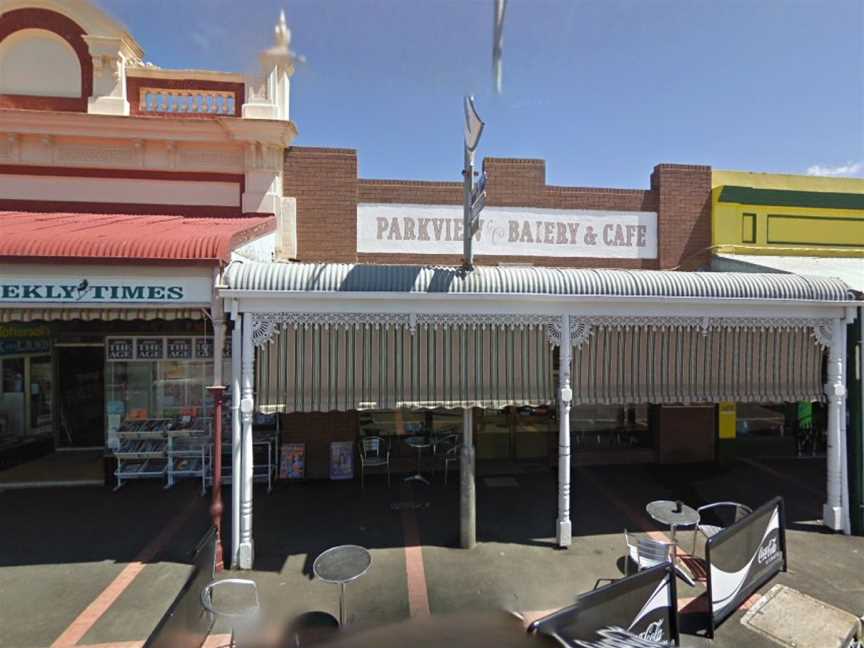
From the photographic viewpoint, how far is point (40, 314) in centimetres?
617

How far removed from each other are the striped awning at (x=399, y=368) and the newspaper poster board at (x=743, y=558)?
263 cm

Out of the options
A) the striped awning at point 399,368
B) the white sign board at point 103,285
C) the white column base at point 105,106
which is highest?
the white column base at point 105,106

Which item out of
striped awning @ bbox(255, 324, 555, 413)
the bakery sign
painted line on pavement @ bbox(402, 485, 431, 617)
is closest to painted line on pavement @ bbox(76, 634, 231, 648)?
painted line on pavement @ bbox(402, 485, 431, 617)

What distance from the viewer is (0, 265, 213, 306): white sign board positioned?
534 cm

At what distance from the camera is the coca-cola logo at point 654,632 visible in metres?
3.57

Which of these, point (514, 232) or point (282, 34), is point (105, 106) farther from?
point (514, 232)

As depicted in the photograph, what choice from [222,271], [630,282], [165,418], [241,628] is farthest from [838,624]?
[165,418]

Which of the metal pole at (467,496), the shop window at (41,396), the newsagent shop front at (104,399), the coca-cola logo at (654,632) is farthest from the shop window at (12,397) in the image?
the coca-cola logo at (654,632)

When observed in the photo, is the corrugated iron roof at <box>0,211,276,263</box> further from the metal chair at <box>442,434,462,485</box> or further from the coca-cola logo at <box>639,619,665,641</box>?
the coca-cola logo at <box>639,619,665,641</box>

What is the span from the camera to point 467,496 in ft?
20.4

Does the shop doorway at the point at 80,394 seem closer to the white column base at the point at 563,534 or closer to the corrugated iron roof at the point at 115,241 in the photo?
the corrugated iron roof at the point at 115,241

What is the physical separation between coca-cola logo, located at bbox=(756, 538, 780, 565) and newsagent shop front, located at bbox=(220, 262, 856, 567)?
6.57 ft

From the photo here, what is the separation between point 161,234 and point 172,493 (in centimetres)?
481

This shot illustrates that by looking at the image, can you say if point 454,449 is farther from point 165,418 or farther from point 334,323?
point 165,418
